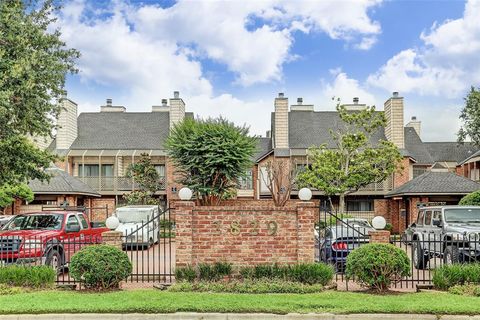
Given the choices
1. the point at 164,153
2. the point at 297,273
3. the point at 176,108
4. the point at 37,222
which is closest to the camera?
the point at 297,273


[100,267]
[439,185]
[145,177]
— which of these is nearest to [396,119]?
[439,185]

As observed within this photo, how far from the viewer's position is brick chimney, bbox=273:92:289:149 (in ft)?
122

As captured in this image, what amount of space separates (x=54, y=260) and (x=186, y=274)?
4.28 metres

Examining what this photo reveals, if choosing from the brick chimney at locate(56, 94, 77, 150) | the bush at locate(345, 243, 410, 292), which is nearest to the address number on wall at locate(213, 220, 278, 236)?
the bush at locate(345, 243, 410, 292)

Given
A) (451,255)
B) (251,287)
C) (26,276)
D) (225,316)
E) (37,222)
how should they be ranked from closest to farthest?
(225,316), (251,287), (26,276), (451,255), (37,222)

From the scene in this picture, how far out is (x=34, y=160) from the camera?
17.5m

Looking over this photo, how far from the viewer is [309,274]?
37.8ft

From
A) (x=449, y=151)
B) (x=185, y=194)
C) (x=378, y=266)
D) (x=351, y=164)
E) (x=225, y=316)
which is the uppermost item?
(x=449, y=151)

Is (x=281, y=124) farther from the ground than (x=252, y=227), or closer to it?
farther from the ground

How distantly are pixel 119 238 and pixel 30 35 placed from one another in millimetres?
7807

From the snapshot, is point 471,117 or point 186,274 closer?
point 186,274

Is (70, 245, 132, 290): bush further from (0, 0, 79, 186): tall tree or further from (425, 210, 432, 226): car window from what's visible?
(425, 210, 432, 226): car window

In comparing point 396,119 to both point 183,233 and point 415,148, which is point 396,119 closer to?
point 415,148

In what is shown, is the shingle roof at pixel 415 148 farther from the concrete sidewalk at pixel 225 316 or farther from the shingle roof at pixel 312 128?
the concrete sidewalk at pixel 225 316
